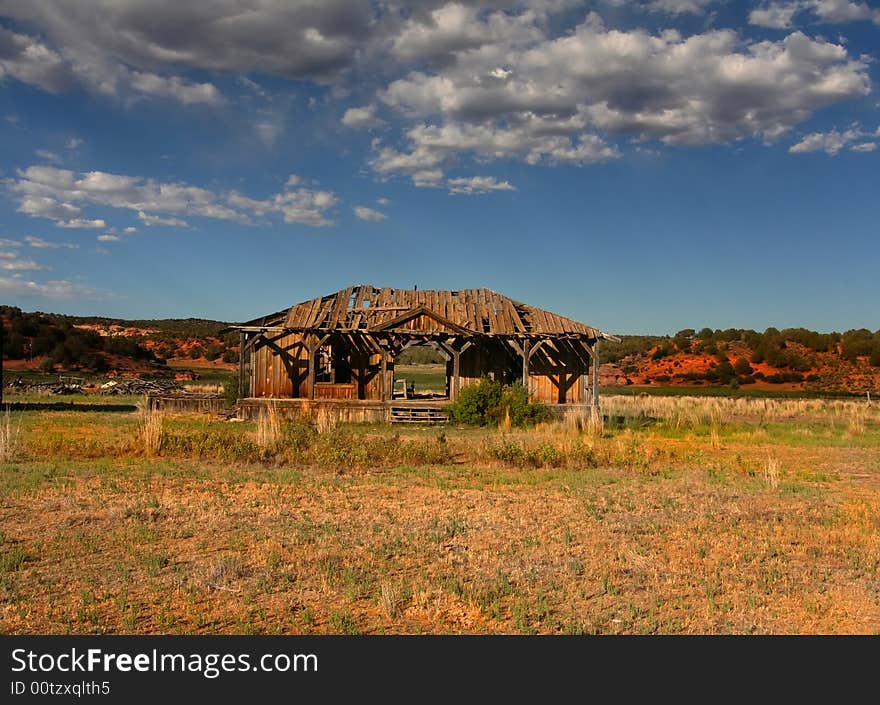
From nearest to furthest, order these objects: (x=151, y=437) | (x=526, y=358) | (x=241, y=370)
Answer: (x=151, y=437), (x=241, y=370), (x=526, y=358)

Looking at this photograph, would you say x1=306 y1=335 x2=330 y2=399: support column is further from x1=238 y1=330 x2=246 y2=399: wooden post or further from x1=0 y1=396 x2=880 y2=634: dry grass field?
x1=0 y1=396 x2=880 y2=634: dry grass field

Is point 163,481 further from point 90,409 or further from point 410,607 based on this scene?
point 90,409

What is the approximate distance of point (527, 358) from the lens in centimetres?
2402

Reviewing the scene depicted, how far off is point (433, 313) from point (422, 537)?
16130 mm

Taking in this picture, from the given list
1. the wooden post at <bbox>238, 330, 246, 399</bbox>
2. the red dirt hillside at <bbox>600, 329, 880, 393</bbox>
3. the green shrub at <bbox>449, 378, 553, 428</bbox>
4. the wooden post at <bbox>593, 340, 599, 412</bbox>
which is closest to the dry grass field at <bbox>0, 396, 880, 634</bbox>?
the green shrub at <bbox>449, 378, 553, 428</bbox>

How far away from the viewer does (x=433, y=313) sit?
78.7ft

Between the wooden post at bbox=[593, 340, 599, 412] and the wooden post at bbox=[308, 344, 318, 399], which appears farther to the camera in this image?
the wooden post at bbox=[593, 340, 599, 412]

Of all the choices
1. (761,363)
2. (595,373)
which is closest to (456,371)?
(595,373)

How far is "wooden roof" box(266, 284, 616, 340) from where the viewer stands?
23797mm

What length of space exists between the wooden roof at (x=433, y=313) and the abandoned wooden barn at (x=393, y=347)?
3 cm

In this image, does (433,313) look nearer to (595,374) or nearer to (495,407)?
(495,407)

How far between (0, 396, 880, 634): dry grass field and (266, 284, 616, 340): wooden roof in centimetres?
822

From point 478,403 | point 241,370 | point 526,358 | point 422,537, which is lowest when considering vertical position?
point 422,537

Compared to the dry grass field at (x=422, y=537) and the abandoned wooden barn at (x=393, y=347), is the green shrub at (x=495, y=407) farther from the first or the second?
the dry grass field at (x=422, y=537)
